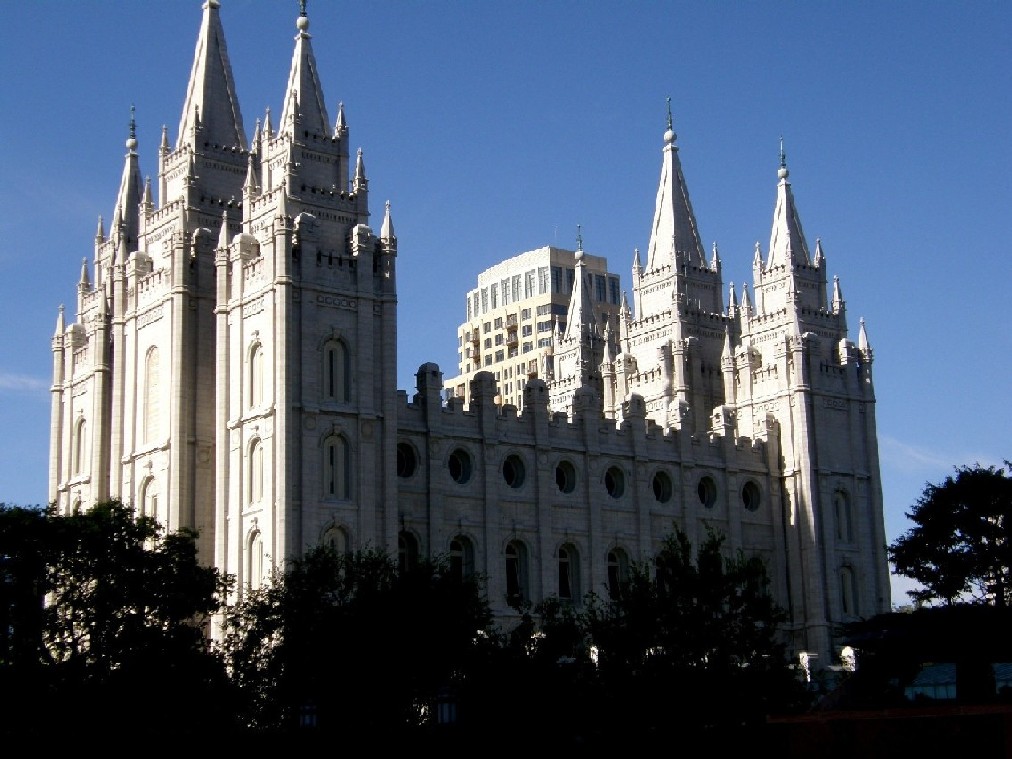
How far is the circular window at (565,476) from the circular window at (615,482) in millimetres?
2042

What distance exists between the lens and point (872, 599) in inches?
2830

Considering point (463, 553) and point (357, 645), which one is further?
point (463, 553)

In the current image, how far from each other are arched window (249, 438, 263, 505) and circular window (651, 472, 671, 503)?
19166 mm

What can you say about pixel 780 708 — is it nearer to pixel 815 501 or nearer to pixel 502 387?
pixel 815 501

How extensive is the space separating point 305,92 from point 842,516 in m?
29.6

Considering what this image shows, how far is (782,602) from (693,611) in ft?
87.9

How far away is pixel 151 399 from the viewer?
6556 centimetres

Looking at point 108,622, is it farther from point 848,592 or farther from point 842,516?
point 842,516

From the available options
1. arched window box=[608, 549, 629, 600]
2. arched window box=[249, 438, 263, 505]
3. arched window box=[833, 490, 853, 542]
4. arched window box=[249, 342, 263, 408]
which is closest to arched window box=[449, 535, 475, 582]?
arched window box=[608, 549, 629, 600]

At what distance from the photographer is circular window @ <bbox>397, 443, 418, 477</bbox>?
2440 inches

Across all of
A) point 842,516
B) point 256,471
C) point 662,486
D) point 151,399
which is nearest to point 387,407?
point 256,471

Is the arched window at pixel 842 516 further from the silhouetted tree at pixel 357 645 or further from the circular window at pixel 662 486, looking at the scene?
the silhouetted tree at pixel 357 645

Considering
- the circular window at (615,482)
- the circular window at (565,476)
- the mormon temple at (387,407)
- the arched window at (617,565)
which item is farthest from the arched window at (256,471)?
the circular window at (615,482)

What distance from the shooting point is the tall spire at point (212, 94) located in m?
68.9
